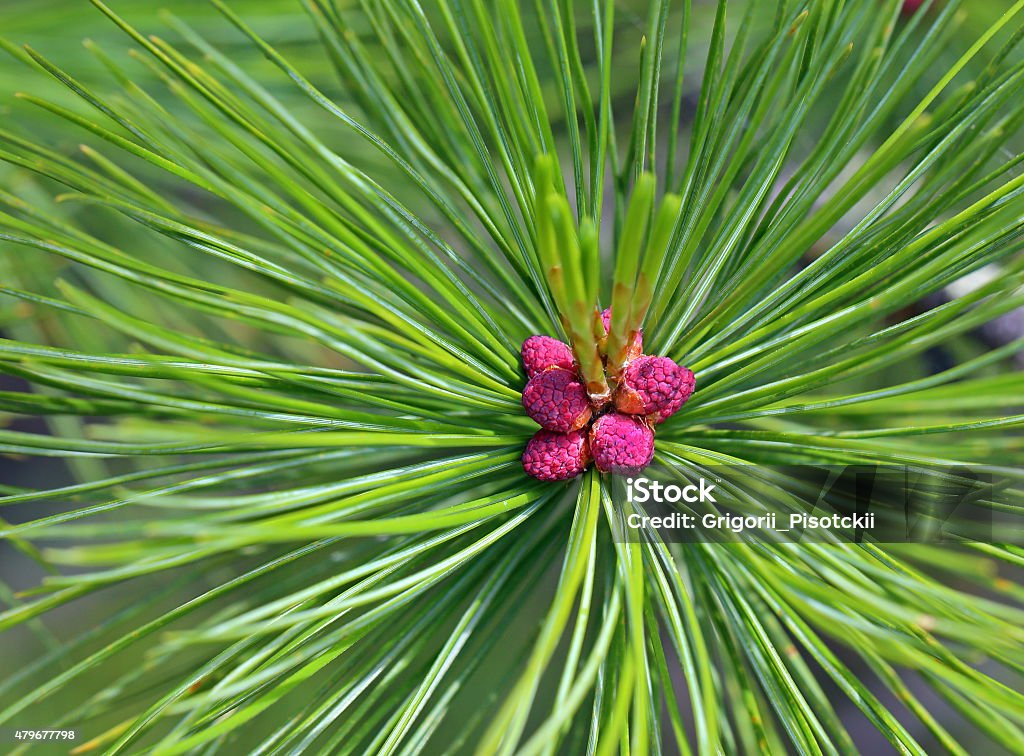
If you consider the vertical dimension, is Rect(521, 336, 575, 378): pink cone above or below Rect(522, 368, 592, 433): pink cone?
above

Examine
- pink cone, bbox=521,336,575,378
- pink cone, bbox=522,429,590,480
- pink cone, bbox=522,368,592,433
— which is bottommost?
pink cone, bbox=522,429,590,480

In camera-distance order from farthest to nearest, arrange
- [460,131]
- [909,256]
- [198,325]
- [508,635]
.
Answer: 1. [508,635]
2. [198,325]
3. [460,131]
4. [909,256]

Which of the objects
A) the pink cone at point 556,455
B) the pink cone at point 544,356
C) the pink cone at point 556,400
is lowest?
the pink cone at point 556,455

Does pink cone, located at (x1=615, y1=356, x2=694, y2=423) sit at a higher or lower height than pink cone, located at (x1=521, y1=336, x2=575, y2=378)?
lower

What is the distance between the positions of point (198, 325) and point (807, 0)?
2.62ft

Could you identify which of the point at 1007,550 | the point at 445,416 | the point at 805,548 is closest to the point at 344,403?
the point at 445,416

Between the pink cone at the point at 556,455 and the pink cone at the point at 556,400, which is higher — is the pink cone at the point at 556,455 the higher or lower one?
the lower one

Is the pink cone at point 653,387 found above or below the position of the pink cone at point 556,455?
above

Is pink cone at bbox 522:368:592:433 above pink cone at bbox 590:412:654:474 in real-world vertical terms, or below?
above

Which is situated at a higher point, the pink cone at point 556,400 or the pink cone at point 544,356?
the pink cone at point 544,356

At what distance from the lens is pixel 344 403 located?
544mm

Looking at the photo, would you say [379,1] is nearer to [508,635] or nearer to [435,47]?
[435,47]

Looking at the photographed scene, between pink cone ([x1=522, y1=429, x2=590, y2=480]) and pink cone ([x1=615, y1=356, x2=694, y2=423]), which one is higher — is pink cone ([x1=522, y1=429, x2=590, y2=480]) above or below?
below

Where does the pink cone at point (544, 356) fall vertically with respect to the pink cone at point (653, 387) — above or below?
above
